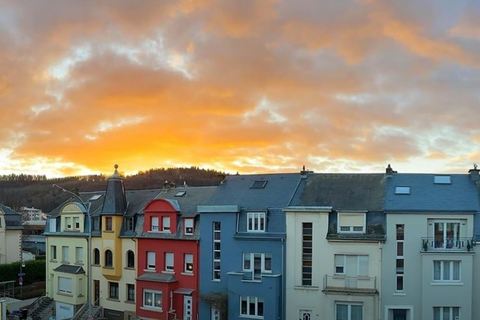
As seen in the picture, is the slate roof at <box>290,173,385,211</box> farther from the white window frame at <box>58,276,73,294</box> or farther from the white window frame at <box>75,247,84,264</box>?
the white window frame at <box>58,276,73,294</box>

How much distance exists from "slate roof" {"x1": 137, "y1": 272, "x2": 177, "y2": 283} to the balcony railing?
18409 millimetres

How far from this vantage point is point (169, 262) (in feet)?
143

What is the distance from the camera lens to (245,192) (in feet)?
138

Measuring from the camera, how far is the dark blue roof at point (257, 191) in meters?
40.2

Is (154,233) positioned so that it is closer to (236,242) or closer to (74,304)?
(236,242)

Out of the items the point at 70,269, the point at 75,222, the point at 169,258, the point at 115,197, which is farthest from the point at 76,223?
the point at 169,258

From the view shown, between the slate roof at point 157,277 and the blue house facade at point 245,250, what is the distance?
9.22 ft

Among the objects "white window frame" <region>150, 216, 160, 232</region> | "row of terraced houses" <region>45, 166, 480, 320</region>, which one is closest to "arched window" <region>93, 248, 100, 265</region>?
"row of terraced houses" <region>45, 166, 480, 320</region>

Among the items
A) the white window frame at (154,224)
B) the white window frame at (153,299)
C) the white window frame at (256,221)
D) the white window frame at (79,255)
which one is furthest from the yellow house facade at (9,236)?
the white window frame at (256,221)

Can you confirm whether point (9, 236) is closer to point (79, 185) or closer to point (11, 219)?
point (11, 219)

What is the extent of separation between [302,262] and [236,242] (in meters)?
5.01

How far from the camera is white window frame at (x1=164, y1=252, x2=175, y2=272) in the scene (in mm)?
43281

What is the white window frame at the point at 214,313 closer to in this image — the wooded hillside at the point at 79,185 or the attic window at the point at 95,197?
the attic window at the point at 95,197

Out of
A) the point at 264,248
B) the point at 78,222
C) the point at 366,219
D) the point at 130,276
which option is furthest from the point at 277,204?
the point at 78,222
